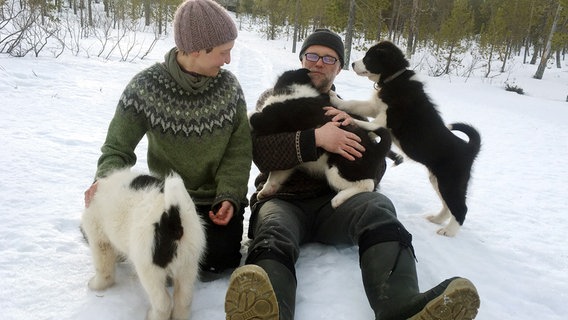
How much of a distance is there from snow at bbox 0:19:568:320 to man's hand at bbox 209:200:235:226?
335 millimetres

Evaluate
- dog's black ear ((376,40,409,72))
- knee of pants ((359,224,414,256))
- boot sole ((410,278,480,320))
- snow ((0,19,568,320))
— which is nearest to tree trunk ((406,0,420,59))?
snow ((0,19,568,320))

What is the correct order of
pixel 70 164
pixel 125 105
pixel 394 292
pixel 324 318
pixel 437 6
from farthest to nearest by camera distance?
1. pixel 437 6
2. pixel 70 164
3. pixel 125 105
4. pixel 324 318
5. pixel 394 292

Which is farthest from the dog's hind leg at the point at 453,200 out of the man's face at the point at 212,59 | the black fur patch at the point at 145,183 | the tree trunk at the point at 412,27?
the tree trunk at the point at 412,27

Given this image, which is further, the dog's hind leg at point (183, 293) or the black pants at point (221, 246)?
the black pants at point (221, 246)

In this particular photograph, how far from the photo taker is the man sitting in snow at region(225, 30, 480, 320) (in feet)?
4.93

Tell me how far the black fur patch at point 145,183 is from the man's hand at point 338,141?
103cm

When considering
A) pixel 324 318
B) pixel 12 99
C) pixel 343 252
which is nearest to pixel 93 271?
pixel 324 318

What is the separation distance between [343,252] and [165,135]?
1.30 metres

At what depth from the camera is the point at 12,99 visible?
5.24 metres

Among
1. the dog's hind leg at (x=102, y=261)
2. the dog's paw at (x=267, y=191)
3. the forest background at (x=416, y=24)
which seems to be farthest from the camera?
the forest background at (x=416, y=24)

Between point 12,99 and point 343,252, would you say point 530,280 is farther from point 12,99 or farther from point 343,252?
point 12,99

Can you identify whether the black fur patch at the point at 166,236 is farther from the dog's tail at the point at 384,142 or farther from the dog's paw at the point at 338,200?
the dog's tail at the point at 384,142

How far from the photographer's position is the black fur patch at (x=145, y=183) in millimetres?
1724

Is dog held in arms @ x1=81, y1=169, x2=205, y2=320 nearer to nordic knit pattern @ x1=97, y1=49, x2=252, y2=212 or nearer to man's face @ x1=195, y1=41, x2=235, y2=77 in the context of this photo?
nordic knit pattern @ x1=97, y1=49, x2=252, y2=212
